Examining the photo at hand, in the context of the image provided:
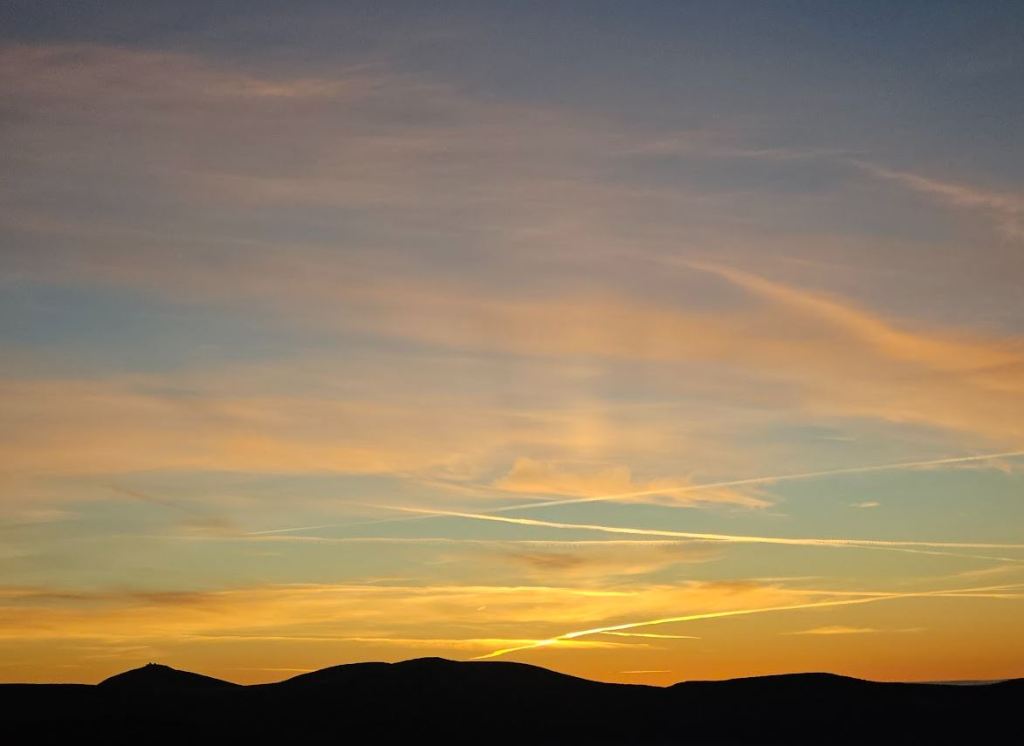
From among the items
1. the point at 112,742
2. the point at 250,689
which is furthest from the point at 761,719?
the point at 112,742

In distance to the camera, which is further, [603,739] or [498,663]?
[498,663]

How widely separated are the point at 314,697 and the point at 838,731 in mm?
30872

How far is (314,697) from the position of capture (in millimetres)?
78188

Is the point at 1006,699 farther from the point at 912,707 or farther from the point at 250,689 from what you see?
the point at 250,689

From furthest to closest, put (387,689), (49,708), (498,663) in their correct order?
(498,663) → (387,689) → (49,708)

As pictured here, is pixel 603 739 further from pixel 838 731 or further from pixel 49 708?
pixel 49 708

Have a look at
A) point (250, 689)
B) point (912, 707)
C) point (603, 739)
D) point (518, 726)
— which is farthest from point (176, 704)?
point (912, 707)

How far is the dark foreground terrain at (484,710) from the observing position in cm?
7262

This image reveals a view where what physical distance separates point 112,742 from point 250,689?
462 inches

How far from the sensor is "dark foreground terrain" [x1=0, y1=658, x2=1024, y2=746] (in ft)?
238

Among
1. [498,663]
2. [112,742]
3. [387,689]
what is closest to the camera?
[112,742]

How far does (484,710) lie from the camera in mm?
77688

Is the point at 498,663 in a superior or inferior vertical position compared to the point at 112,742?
superior

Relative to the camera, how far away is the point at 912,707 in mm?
77250
